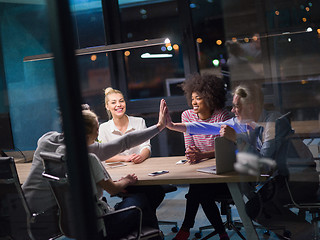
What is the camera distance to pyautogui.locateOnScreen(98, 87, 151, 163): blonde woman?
352 cm

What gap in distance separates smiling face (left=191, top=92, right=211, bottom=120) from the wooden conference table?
0.39 meters

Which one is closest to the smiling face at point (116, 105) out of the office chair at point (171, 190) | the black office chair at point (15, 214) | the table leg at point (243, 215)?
the office chair at point (171, 190)

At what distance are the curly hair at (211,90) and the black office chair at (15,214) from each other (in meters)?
1.59

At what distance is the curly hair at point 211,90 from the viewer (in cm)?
354

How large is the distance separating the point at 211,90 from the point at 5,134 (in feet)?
5.68

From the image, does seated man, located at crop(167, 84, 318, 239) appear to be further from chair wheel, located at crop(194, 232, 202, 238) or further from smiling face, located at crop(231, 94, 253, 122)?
chair wheel, located at crop(194, 232, 202, 238)

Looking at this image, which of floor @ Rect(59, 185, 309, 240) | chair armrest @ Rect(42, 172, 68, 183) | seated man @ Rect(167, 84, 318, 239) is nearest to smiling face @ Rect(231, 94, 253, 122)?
seated man @ Rect(167, 84, 318, 239)

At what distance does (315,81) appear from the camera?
73.7 inches

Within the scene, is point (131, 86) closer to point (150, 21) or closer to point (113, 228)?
point (150, 21)

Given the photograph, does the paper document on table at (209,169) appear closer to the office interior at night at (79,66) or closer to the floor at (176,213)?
the floor at (176,213)

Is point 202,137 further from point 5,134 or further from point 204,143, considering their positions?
point 5,134

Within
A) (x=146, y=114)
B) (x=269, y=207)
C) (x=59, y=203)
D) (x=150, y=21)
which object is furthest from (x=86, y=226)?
(x=150, y=21)

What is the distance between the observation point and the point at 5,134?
2527 millimetres

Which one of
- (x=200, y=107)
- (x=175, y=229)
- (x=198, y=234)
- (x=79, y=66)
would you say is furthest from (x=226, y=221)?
(x=79, y=66)
